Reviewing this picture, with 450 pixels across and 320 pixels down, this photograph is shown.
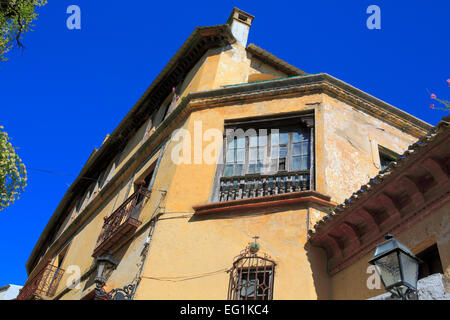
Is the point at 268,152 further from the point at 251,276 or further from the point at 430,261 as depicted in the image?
the point at 430,261

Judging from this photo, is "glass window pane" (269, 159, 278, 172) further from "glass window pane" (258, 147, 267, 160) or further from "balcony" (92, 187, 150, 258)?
"balcony" (92, 187, 150, 258)

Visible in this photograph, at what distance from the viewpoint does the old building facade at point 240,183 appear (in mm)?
8227

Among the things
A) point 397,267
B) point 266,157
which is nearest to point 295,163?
point 266,157

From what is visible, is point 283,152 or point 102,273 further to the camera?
point 283,152

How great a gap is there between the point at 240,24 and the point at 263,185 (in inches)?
269

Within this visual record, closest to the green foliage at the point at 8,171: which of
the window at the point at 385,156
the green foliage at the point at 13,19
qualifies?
the green foliage at the point at 13,19

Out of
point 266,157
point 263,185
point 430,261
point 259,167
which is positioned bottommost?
point 430,261

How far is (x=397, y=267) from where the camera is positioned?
468 centimetres

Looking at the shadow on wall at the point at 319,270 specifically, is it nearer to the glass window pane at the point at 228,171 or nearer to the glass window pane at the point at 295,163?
the glass window pane at the point at 295,163

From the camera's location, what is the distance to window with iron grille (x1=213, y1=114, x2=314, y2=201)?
9.60m

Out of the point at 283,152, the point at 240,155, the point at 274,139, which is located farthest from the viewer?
the point at 274,139

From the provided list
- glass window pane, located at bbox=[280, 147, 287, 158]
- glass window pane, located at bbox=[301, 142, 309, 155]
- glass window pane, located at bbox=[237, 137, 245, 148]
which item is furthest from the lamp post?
glass window pane, located at bbox=[301, 142, 309, 155]

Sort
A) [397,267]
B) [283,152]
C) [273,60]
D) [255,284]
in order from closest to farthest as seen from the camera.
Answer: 1. [397,267]
2. [255,284]
3. [283,152]
4. [273,60]
